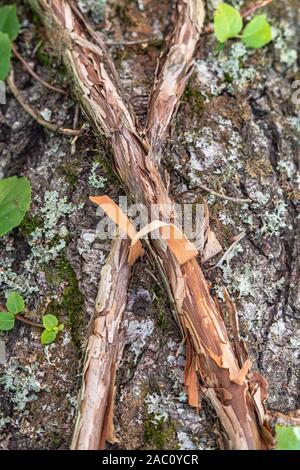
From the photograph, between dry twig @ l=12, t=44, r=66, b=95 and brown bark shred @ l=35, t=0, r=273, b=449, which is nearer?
brown bark shred @ l=35, t=0, r=273, b=449

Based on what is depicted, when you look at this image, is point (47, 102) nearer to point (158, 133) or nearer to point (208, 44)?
point (158, 133)

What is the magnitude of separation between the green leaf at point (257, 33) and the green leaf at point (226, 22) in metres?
0.03

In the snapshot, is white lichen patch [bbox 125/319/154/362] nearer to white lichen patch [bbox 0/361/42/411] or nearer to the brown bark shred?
the brown bark shred

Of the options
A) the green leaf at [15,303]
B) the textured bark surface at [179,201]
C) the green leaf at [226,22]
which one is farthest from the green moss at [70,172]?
the green leaf at [226,22]

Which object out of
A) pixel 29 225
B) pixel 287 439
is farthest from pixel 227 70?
pixel 287 439

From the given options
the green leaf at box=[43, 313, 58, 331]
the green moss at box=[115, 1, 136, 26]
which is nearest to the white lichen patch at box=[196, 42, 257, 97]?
the green moss at box=[115, 1, 136, 26]

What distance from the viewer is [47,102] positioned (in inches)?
72.2

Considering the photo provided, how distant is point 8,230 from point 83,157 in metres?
0.31

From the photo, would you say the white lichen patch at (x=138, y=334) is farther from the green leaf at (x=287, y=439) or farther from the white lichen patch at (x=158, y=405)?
the green leaf at (x=287, y=439)

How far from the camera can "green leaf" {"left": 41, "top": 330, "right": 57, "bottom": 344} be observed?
1490 mm

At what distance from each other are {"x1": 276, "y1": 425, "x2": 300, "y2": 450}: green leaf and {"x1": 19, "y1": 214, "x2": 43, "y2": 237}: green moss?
0.84 metres
